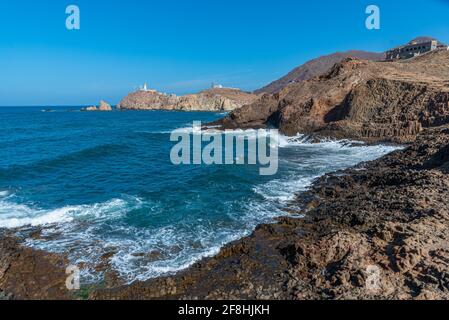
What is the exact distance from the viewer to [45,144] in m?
35.4

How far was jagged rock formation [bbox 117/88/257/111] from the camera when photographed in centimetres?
12988

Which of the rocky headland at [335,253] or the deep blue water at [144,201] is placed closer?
the rocky headland at [335,253]

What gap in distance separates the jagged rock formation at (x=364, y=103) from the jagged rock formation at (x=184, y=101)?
3157 inches

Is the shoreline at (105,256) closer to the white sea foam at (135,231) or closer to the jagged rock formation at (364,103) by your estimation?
the white sea foam at (135,231)

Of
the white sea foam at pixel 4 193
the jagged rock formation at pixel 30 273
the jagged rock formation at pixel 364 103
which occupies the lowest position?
the jagged rock formation at pixel 30 273

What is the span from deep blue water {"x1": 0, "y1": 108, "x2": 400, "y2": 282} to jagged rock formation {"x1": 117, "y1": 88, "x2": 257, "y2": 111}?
102965 mm

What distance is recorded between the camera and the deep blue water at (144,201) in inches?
436

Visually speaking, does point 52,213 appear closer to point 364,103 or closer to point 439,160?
point 439,160

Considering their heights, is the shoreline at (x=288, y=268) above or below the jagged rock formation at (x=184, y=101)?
below

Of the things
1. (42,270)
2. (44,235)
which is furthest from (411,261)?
(44,235)

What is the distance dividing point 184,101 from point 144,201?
120m

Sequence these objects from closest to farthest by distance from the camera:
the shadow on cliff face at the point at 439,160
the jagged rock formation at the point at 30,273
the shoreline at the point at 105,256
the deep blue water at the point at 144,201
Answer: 1. the jagged rock formation at the point at 30,273
2. the shoreline at the point at 105,256
3. the deep blue water at the point at 144,201
4. the shadow on cliff face at the point at 439,160

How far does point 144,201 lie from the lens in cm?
1614

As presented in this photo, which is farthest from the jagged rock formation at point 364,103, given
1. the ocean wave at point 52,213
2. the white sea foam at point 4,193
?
the white sea foam at point 4,193
